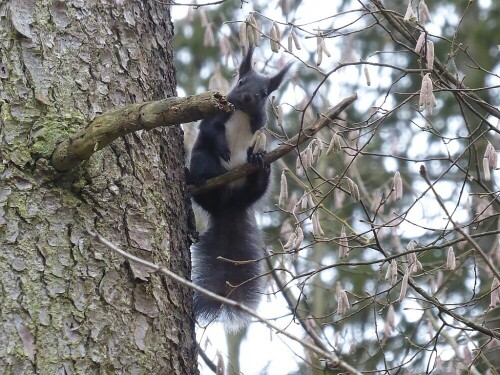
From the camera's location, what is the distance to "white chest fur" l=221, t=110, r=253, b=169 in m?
4.19

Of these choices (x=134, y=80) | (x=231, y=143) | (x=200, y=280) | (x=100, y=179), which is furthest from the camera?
(x=231, y=143)

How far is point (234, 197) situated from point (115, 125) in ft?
6.36

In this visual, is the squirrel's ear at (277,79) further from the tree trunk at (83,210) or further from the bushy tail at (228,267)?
the tree trunk at (83,210)

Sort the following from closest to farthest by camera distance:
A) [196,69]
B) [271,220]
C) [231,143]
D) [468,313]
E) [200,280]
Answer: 1. [200,280]
2. [231,143]
3. [468,313]
4. [271,220]
5. [196,69]

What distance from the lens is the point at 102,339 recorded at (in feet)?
7.16

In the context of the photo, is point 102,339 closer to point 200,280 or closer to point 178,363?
point 178,363

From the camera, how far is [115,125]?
2.22 m

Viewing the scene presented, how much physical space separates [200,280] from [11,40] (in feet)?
5.01

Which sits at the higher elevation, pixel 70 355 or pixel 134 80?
pixel 134 80

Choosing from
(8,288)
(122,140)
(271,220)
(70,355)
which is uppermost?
(271,220)

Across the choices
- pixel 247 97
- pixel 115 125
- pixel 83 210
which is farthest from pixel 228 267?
pixel 115 125

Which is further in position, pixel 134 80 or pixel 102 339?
pixel 134 80

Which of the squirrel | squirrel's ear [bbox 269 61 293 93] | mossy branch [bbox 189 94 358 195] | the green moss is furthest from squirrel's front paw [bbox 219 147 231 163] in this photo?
the green moss

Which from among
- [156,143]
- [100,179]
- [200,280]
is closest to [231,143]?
[200,280]
